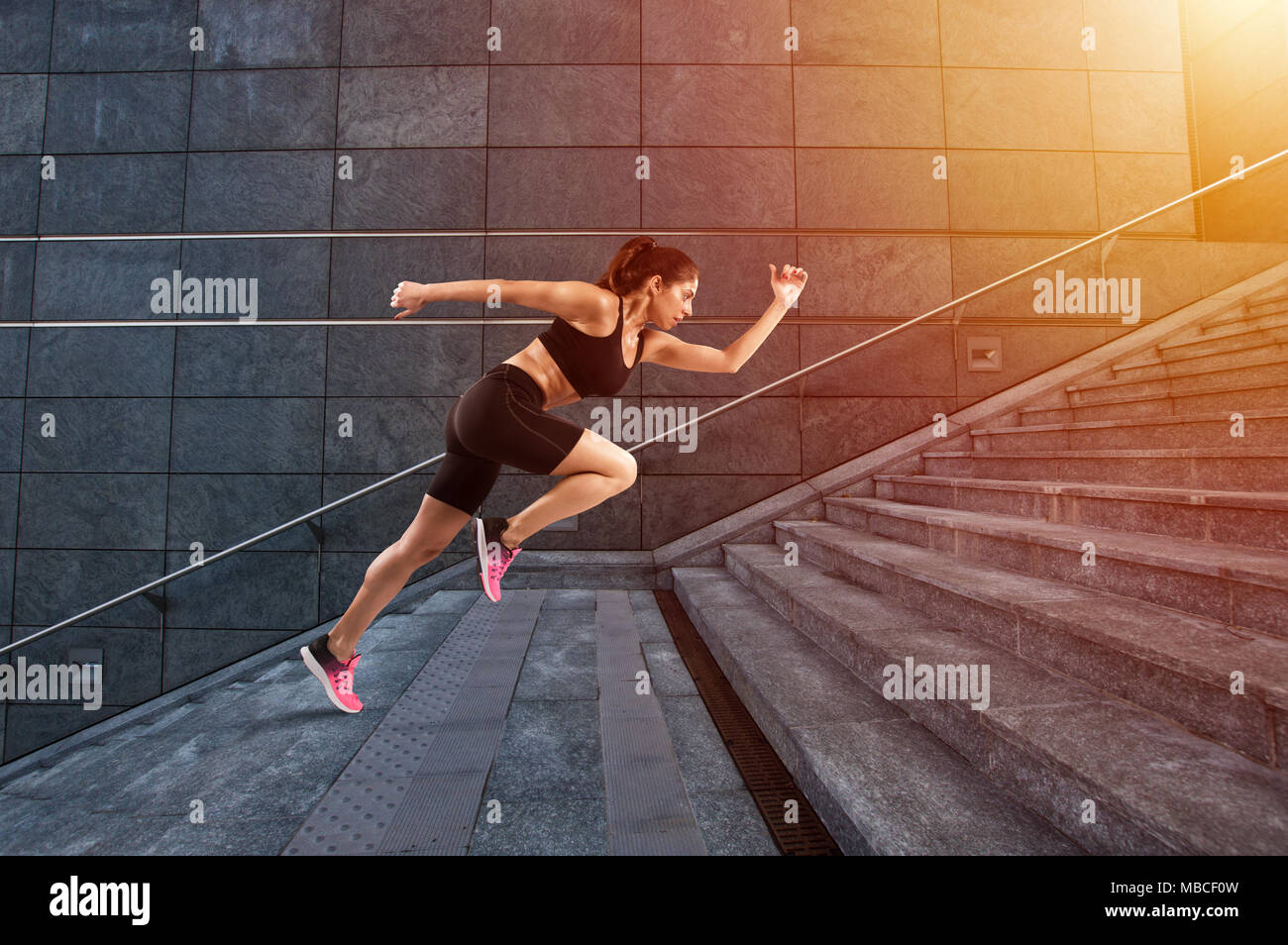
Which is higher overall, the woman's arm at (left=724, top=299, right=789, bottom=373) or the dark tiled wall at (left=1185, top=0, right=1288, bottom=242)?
the dark tiled wall at (left=1185, top=0, right=1288, bottom=242)

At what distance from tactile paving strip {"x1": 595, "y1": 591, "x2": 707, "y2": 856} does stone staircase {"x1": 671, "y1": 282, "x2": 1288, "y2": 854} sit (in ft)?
1.31

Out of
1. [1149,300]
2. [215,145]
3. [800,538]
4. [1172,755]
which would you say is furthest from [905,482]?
[215,145]

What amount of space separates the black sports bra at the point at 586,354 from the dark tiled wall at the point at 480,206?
117 inches

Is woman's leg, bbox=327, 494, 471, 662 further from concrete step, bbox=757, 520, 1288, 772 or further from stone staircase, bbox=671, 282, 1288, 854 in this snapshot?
concrete step, bbox=757, 520, 1288, 772

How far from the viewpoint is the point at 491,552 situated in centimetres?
202

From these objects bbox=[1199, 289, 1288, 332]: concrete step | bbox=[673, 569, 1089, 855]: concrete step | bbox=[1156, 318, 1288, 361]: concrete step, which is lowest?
bbox=[673, 569, 1089, 855]: concrete step

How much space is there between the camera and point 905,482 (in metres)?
4.32

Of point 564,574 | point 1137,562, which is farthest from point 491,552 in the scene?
point 564,574

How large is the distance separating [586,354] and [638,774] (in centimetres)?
144

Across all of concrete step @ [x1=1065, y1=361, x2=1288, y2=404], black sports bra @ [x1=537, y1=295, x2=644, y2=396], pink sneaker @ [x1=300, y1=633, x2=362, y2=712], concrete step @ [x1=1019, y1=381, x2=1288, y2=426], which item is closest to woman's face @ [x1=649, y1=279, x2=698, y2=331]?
black sports bra @ [x1=537, y1=295, x2=644, y2=396]

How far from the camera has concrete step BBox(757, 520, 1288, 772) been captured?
4.22 feet

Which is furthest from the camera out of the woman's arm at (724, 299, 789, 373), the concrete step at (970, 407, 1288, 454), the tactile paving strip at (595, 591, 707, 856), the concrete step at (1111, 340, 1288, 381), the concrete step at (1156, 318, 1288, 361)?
the concrete step at (1156, 318, 1288, 361)

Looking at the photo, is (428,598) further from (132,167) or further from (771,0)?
(771,0)

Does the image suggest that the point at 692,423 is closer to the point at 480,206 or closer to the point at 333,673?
the point at 480,206
